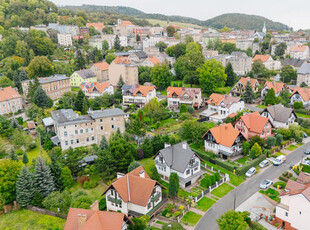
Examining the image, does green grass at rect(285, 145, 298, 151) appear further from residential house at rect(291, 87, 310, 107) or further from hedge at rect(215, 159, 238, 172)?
residential house at rect(291, 87, 310, 107)

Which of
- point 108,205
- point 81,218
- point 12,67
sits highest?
point 12,67

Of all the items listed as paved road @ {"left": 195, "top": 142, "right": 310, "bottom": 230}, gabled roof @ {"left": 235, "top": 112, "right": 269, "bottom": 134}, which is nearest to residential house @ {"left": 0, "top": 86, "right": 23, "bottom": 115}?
gabled roof @ {"left": 235, "top": 112, "right": 269, "bottom": 134}

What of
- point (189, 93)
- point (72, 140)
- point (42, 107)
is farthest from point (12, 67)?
point (189, 93)

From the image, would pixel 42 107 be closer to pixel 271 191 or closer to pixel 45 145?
pixel 45 145

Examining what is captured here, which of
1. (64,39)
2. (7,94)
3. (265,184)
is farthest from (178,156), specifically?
(64,39)

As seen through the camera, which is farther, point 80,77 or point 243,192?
point 80,77

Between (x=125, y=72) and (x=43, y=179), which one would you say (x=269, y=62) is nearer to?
(x=125, y=72)
